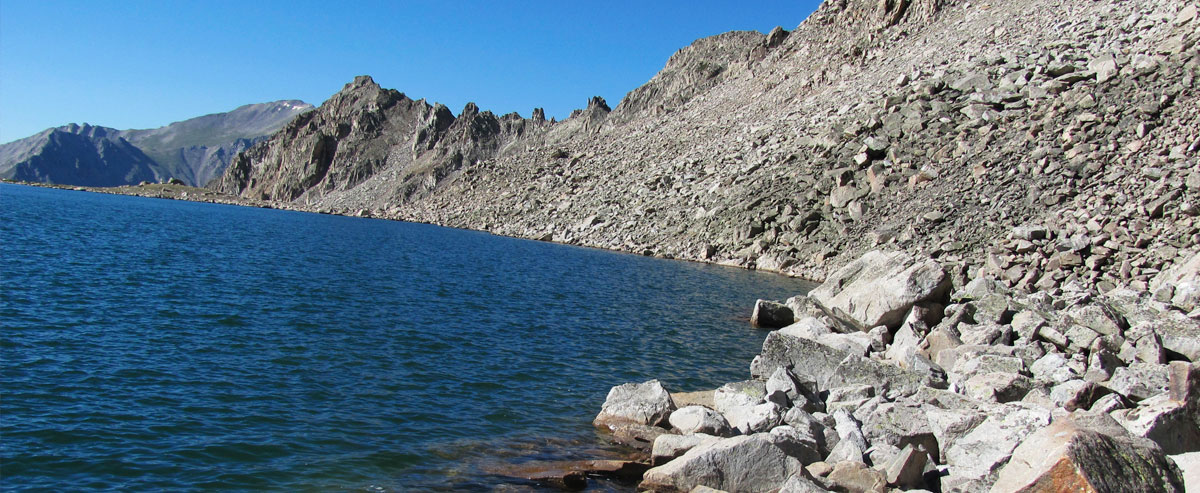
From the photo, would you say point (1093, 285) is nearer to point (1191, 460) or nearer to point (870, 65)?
point (1191, 460)

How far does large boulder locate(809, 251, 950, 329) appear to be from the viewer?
921 inches

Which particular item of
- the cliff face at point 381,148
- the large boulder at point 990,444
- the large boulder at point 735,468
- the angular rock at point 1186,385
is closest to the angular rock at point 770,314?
the large boulder at point 990,444

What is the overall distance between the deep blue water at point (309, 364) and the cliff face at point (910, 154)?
12.9 m

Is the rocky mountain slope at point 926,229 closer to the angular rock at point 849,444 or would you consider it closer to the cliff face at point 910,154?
the angular rock at point 849,444

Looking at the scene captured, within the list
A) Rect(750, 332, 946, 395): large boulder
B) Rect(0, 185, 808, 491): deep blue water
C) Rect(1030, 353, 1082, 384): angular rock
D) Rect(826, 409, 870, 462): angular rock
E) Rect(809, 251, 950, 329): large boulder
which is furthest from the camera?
Rect(809, 251, 950, 329): large boulder

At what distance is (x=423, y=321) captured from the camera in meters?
25.7

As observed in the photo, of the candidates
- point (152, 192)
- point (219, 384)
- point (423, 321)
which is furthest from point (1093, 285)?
point (152, 192)

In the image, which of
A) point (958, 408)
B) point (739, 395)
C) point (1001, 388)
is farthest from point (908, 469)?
point (739, 395)

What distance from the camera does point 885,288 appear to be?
24609 millimetres

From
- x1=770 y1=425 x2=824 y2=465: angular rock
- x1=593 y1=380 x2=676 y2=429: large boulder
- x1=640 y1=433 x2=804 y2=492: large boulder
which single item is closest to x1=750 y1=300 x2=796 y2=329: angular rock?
x1=593 y1=380 x2=676 y2=429: large boulder

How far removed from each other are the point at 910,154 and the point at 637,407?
138 feet

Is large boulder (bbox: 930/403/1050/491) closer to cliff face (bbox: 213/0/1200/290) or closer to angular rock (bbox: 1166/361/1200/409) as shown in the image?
angular rock (bbox: 1166/361/1200/409)

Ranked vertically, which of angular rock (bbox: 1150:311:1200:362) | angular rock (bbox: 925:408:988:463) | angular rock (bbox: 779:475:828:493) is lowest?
angular rock (bbox: 779:475:828:493)

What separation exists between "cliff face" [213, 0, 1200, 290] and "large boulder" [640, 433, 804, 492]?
24300 millimetres
